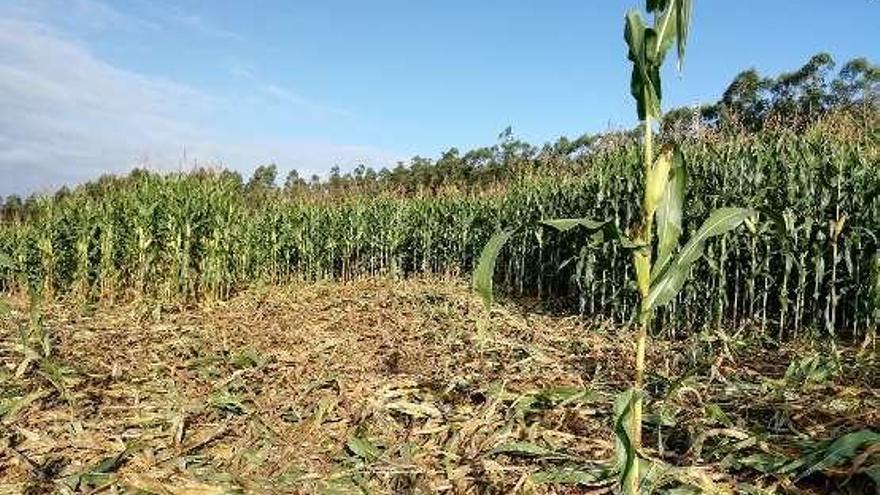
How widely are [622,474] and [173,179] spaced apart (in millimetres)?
9724

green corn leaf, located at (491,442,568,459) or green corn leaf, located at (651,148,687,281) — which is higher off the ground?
green corn leaf, located at (651,148,687,281)

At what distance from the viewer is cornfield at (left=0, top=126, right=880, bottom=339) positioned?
6828mm

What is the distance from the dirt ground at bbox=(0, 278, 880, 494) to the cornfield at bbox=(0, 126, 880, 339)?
1.02 meters

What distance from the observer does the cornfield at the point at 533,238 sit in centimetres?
683

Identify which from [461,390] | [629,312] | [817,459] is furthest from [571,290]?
[817,459]

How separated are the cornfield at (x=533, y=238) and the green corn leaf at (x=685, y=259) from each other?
0.10 m

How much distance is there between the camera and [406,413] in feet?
13.0

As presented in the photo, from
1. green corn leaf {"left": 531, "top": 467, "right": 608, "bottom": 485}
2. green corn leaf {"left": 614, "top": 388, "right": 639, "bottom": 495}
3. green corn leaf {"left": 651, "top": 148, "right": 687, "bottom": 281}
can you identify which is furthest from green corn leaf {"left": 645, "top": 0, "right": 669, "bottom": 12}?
green corn leaf {"left": 531, "top": 467, "right": 608, "bottom": 485}

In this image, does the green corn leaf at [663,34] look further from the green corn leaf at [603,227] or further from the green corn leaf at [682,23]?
the green corn leaf at [603,227]

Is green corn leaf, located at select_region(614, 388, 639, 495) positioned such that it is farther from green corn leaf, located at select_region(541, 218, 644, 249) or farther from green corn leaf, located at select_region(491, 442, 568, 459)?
green corn leaf, located at select_region(491, 442, 568, 459)

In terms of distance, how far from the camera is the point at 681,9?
2.52m

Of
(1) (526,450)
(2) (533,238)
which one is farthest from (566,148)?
(1) (526,450)

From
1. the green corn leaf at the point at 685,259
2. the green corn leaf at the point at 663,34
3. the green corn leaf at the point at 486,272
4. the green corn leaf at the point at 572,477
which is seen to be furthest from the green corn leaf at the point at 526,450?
the green corn leaf at the point at 663,34

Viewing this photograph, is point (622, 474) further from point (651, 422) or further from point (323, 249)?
point (323, 249)
